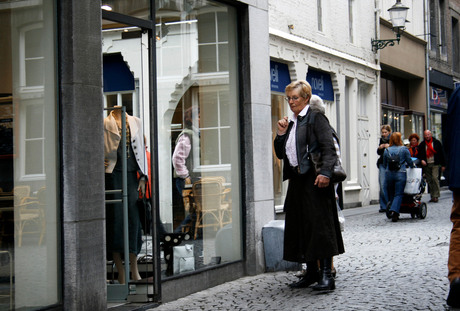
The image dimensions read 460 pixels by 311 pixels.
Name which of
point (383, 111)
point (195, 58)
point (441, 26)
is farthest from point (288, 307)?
point (441, 26)

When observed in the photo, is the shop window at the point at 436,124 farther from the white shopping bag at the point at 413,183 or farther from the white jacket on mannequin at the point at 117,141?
the white jacket on mannequin at the point at 117,141

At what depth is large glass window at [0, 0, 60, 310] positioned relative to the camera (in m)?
5.76

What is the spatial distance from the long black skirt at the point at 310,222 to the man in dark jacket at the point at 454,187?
4.54 feet

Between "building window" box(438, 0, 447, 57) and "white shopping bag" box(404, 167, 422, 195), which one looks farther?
"building window" box(438, 0, 447, 57)

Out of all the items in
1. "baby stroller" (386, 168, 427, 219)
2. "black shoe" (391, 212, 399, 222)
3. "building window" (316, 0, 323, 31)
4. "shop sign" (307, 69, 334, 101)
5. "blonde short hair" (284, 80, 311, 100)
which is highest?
"building window" (316, 0, 323, 31)

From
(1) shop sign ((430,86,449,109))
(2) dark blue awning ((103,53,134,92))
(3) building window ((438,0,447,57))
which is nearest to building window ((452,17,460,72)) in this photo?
(3) building window ((438,0,447,57))

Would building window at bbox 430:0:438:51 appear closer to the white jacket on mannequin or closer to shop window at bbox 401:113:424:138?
shop window at bbox 401:113:424:138

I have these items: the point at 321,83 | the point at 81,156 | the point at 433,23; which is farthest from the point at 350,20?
the point at 81,156

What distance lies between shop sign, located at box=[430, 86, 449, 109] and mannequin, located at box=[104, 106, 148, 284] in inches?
949

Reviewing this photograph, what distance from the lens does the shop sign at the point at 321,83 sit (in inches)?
752

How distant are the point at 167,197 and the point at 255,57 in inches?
86.6

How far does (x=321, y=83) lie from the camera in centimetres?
1980

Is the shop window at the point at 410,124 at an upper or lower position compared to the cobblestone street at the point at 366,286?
upper

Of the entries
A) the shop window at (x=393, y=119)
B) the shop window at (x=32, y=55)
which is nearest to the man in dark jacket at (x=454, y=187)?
the shop window at (x=32, y=55)
